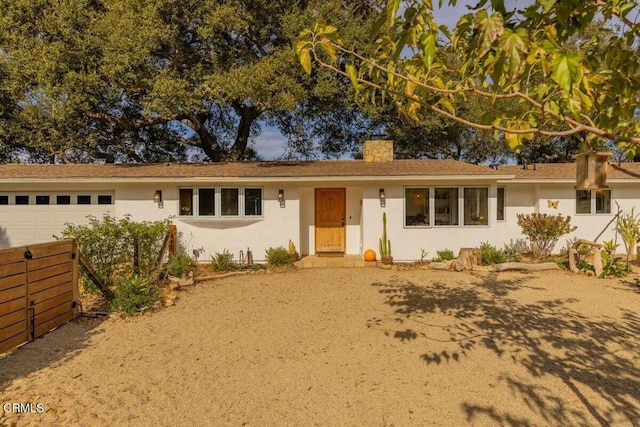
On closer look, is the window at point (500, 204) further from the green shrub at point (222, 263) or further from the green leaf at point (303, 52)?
the green leaf at point (303, 52)

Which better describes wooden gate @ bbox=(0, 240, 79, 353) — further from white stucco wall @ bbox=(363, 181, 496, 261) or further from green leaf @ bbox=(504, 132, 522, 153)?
white stucco wall @ bbox=(363, 181, 496, 261)

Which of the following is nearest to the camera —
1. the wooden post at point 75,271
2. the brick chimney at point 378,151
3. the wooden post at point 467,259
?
the wooden post at point 75,271

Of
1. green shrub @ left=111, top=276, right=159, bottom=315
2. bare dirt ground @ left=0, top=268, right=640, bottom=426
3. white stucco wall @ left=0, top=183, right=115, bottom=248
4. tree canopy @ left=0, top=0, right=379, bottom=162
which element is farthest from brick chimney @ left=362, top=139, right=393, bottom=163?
green shrub @ left=111, top=276, right=159, bottom=315

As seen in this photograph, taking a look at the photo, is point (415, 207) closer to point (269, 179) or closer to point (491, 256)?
point (491, 256)

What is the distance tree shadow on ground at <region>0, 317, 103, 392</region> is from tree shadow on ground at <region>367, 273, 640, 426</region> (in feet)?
14.1

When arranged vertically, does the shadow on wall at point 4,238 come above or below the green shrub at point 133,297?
above

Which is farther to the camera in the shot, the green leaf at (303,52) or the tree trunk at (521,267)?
the tree trunk at (521,267)

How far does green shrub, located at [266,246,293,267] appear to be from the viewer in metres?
10.0

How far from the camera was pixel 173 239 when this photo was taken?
10117 millimetres

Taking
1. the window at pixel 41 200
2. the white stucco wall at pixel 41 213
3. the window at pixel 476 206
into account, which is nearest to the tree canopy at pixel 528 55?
the window at pixel 476 206

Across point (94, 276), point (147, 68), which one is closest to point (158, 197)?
point (147, 68)

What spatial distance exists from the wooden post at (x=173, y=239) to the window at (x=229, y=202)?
4.62 ft

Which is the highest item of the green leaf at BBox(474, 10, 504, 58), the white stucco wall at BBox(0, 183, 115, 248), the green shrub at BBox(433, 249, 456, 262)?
the green leaf at BBox(474, 10, 504, 58)

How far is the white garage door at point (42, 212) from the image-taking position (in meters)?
10.9
